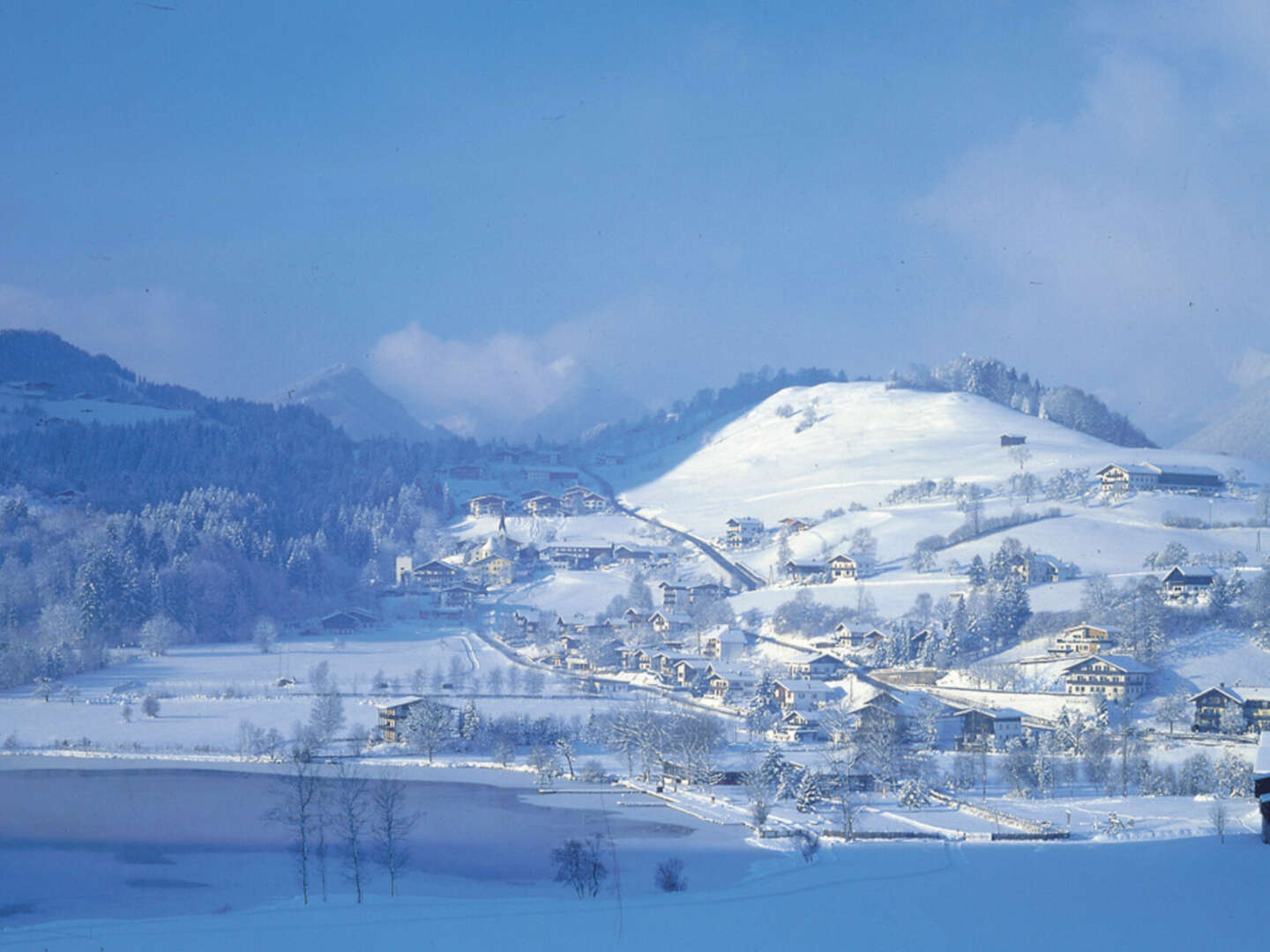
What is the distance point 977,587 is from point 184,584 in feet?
75.6

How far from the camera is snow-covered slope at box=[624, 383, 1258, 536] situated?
159 feet

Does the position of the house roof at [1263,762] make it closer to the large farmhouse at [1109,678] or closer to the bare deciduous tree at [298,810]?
the bare deciduous tree at [298,810]

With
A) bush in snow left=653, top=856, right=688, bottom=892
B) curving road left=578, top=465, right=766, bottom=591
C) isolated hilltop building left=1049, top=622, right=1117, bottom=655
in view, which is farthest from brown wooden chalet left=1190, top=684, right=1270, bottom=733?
curving road left=578, top=465, right=766, bottom=591

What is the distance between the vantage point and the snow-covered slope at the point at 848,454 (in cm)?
4853

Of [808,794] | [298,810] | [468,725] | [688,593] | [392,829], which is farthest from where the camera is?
[688,593]

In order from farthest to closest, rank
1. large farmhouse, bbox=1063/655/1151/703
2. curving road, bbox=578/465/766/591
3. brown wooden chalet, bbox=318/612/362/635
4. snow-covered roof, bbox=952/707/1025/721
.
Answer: curving road, bbox=578/465/766/591 → brown wooden chalet, bbox=318/612/362/635 → large farmhouse, bbox=1063/655/1151/703 → snow-covered roof, bbox=952/707/1025/721

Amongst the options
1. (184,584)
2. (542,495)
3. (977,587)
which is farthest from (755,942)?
(542,495)

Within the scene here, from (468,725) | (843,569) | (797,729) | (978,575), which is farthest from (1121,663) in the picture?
(468,725)

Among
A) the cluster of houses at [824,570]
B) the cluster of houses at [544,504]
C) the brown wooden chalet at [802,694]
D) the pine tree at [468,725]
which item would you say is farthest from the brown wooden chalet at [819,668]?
the cluster of houses at [544,504]

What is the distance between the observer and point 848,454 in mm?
57344

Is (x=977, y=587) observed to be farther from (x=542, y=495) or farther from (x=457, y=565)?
(x=542, y=495)

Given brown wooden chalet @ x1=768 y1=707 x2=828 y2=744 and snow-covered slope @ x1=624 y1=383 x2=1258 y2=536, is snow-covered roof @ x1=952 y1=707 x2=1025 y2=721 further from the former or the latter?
snow-covered slope @ x1=624 y1=383 x2=1258 y2=536

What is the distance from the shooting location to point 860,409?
2591 inches

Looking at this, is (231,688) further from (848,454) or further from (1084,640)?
(848,454)
